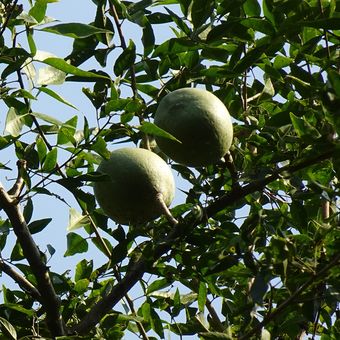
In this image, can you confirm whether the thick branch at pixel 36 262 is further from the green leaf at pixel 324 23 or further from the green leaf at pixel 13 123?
the green leaf at pixel 324 23

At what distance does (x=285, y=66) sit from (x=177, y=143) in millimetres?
539

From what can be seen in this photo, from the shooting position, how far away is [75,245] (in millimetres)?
2963

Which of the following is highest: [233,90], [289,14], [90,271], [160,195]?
[289,14]

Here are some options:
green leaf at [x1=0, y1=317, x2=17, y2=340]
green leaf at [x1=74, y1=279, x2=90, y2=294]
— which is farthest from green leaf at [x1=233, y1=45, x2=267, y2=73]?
green leaf at [x1=0, y1=317, x2=17, y2=340]

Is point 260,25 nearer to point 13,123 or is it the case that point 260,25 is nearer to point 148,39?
point 148,39

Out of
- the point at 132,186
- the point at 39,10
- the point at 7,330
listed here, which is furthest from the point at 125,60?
the point at 7,330

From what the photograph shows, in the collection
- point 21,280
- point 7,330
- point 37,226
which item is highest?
point 37,226

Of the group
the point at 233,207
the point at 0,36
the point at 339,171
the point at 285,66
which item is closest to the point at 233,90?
the point at 285,66

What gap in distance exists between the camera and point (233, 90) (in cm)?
300

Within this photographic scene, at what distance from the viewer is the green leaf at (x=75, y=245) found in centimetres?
295

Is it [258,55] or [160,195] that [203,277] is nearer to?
[160,195]

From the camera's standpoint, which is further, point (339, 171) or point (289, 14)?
point (289, 14)

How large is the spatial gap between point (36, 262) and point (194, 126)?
575 millimetres

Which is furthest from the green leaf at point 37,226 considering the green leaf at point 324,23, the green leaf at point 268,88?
the green leaf at point 324,23
